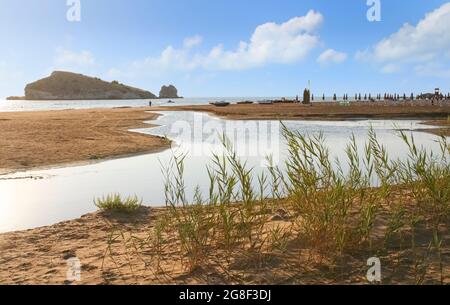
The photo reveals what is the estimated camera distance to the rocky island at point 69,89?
179m

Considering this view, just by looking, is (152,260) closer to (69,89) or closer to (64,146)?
(64,146)

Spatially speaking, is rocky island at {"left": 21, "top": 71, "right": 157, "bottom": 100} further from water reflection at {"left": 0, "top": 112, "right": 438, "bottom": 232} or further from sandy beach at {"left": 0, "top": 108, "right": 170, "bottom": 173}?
water reflection at {"left": 0, "top": 112, "right": 438, "bottom": 232}

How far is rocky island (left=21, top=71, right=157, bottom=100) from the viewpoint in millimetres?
179375

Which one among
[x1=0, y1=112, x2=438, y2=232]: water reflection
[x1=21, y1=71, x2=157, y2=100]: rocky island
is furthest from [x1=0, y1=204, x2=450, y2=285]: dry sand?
[x1=21, y1=71, x2=157, y2=100]: rocky island

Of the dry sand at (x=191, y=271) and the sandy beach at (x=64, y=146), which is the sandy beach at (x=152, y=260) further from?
the sandy beach at (x=64, y=146)

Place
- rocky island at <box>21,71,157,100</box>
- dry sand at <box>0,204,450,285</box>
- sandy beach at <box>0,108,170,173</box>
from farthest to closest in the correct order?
rocky island at <box>21,71,157,100</box> < sandy beach at <box>0,108,170,173</box> < dry sand at <box>0,204,450,285</box>

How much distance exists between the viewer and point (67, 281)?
4438 mm

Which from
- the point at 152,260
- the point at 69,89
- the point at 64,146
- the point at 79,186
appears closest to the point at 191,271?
the point at 152,260

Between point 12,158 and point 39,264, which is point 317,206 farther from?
point 12,158

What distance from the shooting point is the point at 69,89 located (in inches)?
7156

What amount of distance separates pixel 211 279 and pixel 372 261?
1.71m

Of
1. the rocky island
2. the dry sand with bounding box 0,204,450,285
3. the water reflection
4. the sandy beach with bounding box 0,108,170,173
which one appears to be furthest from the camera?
the rocky island

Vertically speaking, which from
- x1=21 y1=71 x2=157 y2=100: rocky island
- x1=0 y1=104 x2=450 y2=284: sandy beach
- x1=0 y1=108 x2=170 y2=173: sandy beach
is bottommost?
x1=0 y1=104 x2=450 y2=284: sandy beach

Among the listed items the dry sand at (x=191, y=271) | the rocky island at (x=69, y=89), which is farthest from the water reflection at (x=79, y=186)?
the rocky island at (x=69, y=89)
